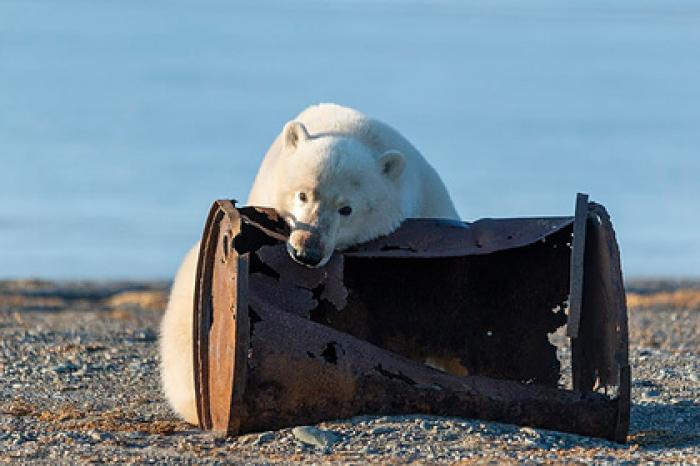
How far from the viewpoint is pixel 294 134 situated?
6938 mm

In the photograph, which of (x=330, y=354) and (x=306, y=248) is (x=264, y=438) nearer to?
(x=330, y=354)

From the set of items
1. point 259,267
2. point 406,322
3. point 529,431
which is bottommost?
point 529,431

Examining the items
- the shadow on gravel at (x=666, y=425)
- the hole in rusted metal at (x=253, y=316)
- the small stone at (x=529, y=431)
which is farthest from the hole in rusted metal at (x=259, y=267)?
the shadow on gravel at (x=666, y=425)

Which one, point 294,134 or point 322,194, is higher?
point 294,134

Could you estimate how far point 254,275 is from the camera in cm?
621

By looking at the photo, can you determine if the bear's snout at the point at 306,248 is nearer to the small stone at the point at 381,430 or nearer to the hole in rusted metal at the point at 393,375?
the hole in rusted metal at the point at 393,375

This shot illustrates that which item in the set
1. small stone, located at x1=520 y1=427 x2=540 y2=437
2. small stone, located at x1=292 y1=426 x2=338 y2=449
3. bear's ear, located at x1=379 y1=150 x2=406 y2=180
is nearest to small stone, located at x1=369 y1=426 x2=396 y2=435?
small stone, located at x1=292 y1=426 x2=338 y2=449

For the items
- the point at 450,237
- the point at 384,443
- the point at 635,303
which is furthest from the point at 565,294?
the point at 635,303

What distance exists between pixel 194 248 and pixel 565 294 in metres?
1.97

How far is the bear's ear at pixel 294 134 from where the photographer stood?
6898 millimetres

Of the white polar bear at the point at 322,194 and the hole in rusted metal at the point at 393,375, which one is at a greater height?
the white polar bear at the point at 322,194

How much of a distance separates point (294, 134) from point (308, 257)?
40.2 inches

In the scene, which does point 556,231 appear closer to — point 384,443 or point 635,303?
point 384,443

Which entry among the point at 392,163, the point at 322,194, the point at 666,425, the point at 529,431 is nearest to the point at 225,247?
the point at 322,194
